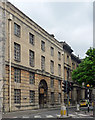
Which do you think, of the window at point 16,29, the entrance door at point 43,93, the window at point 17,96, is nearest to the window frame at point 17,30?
the window at point 16,29

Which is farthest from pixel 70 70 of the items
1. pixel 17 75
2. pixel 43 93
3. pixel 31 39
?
pixel 17 75

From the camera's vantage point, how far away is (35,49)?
3578 cm

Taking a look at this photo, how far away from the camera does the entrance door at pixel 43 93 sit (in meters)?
37.9

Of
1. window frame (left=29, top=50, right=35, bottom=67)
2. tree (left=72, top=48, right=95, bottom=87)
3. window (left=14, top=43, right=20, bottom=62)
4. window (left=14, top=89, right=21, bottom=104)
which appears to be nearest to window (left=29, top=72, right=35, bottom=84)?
window frame (left=29, top=50, right=35, bottom=67)

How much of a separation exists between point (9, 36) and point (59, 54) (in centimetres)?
2302

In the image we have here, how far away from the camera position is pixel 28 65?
32.8 metres

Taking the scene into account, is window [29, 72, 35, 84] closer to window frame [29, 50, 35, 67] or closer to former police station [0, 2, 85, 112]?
former police station [0, 2, 85, 112]

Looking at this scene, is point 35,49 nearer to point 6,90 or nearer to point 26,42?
point 26,42

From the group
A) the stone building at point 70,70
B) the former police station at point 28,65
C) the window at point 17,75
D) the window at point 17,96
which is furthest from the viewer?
the stone building at point 70,70

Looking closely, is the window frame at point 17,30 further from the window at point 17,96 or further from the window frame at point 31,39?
the window at point 17,96

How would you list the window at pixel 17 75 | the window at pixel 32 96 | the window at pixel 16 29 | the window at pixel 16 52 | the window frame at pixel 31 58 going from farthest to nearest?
the window frame at pixel 31 58, the window at pixel 32 96, the window at pixel 16 29, the window at pixel 16 52, the window at pixel 17 75

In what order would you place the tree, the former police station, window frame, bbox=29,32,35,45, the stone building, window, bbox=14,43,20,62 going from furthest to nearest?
1. the stone building
2. the tree
3. window frame, bbox=29,32,35,45
4. window, bbox=14,43,20,62
5. the former police station

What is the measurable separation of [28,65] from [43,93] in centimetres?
807

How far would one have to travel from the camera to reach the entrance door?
37875 mm
